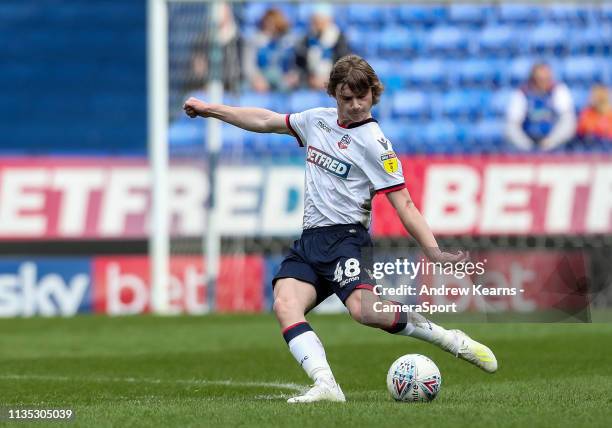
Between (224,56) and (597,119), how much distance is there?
16.2ft

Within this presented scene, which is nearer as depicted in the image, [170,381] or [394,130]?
[170,381]

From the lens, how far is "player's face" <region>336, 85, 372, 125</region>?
6816mm

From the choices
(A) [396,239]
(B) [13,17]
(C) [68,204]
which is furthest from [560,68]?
(B) [13,17]

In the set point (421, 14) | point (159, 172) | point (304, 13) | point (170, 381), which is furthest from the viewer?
point (304, 13)

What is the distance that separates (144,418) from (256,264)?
10022 millimetres

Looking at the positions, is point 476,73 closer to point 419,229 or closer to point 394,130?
point 394,130

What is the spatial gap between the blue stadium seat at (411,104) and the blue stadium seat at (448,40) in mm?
699

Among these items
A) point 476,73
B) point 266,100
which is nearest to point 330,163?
point 266,100

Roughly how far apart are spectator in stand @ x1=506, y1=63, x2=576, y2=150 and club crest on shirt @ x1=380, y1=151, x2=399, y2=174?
10.3 metres

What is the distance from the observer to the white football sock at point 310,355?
6711 mm

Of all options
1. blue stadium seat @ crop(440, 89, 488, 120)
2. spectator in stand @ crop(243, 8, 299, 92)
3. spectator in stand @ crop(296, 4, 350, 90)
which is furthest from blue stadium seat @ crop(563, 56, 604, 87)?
spectator in stand @ crop(243, 8, 299, 92)

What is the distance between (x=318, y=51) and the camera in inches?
684

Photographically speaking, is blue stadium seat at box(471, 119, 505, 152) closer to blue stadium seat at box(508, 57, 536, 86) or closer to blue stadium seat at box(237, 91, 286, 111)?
blue stadium seat at box(508, 57, 536, 86)

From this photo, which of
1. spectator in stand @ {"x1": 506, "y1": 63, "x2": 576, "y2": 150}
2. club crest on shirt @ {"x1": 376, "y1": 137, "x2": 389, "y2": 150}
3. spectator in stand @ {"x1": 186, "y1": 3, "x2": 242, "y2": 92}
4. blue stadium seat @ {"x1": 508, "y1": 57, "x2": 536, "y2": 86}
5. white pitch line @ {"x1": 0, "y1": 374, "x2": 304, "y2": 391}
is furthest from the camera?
blue stadium seat @ {"x1": 508, "y1": 57, "x2": 536, "y2": 86}
